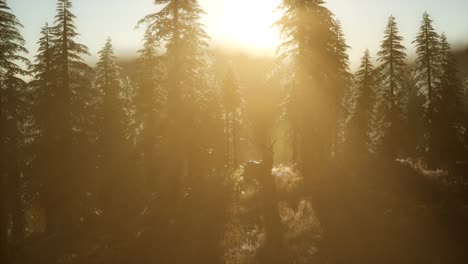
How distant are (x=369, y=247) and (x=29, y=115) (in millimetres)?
21110

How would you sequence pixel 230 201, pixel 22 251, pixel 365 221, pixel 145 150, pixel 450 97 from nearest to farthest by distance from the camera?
pixel 365 221 < pixel 22 251 < pixel 230 201 < pixel 145 150 < pixel 450 97

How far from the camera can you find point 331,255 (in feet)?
44.7

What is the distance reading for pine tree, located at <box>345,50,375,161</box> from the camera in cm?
4356

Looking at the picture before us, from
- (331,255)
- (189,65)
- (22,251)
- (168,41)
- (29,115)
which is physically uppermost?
(168,41)

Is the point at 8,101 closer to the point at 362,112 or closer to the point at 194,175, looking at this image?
the point at 194,175

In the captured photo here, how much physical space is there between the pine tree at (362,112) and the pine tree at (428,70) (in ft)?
23.7

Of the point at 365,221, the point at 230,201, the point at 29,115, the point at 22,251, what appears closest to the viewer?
the point at 365,221

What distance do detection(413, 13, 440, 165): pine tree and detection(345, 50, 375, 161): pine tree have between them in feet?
23.7

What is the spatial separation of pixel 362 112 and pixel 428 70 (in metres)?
9.85

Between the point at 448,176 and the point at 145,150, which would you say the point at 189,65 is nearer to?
the point at 145,150

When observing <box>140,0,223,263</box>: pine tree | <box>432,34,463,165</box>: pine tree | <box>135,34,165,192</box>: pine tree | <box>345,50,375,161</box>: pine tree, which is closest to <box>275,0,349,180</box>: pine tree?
<box>140,0,223,263</box>: pine tree

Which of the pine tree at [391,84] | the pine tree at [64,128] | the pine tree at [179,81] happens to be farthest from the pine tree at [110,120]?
the pine tree at [391,84]

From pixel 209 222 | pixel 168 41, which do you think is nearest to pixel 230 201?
pixel 209 222

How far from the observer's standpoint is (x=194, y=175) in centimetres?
3192
